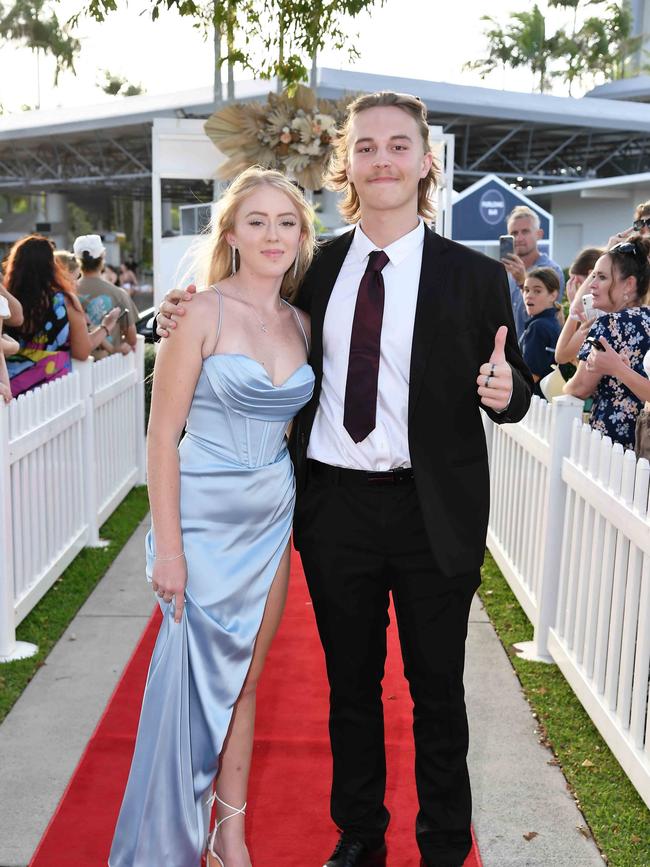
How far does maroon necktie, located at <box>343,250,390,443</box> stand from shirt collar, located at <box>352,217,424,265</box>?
0.27 ft

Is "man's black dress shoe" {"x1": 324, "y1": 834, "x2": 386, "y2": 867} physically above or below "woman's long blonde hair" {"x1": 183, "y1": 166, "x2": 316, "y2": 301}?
below

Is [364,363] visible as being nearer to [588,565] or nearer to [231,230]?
[231,230]

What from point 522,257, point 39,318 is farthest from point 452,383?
point 522,257

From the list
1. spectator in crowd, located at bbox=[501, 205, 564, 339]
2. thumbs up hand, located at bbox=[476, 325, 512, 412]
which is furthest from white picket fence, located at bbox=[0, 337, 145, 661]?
spectator in crowd, located at bbox=[501, 205, 564, 339]

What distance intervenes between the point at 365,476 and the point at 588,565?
176 centimetres

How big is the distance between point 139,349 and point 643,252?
188 inches

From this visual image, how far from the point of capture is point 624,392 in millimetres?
4320

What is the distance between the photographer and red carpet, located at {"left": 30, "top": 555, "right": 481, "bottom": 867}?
118 inches

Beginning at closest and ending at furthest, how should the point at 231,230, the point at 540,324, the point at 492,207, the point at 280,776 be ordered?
1. the point at 231,230
2. the point at 280,776
3. the point at 540,324
4. the point at 492,207

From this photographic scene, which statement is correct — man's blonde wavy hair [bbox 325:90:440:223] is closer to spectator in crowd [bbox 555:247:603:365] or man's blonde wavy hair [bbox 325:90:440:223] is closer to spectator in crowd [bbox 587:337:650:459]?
spectator in crowd [bbox 587:337:650:459]

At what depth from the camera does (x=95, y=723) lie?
3896mm

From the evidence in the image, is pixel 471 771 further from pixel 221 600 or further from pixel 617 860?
pixel 221 600

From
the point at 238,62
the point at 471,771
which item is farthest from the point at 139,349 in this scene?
the point at 471,771

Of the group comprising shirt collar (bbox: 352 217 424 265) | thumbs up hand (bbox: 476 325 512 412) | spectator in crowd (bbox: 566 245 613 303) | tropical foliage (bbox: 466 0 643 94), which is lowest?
thumbs up hand (bbox: 476 325 512 412)
